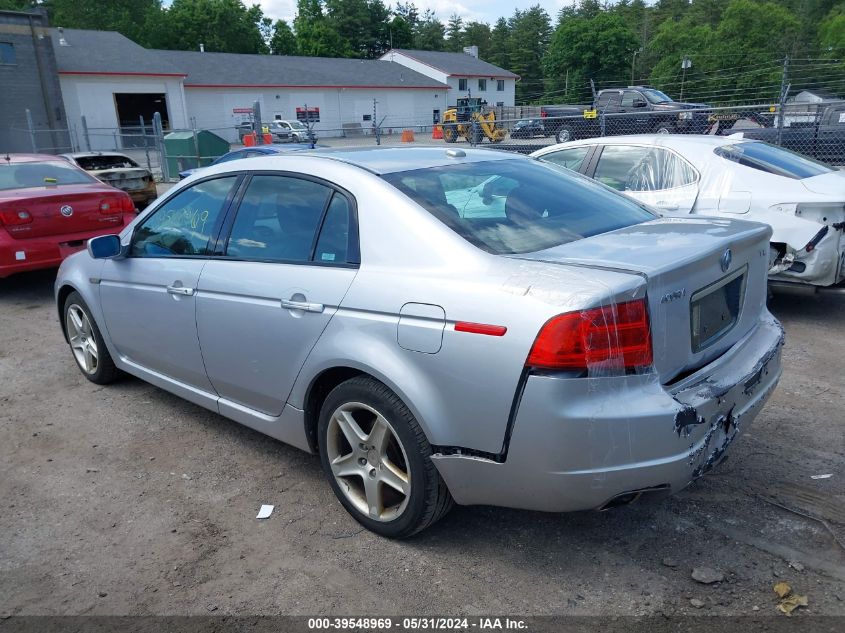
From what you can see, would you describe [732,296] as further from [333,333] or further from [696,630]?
[333,333]

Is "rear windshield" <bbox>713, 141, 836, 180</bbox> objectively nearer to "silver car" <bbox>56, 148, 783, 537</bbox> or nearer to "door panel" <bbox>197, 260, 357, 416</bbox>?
"silver car" <bbox>56, 148, 783, 537</bbox>

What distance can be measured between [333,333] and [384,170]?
0.83 m

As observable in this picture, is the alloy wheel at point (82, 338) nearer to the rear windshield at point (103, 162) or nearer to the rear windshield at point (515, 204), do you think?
the rear windshield at point (515, 204)

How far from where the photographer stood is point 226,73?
48.1m

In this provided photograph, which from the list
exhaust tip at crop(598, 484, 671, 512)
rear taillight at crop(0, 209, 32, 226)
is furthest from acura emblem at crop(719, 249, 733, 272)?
rear taillight at crop(0, 209, 32, 226)

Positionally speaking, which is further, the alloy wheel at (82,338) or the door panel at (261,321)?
the alloy wheel at (82,338)

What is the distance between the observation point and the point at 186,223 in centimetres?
396

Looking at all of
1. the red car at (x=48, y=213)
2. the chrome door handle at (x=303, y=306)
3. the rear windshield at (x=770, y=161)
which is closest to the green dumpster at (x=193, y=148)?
the red car at (x=48, y=213)

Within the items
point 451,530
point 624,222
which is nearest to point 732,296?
point 624,222

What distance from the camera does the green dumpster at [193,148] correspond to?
19.0 meters

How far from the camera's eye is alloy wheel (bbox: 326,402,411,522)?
114 inches

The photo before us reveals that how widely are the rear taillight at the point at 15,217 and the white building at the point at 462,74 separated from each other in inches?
2142

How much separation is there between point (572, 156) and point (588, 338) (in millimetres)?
4928

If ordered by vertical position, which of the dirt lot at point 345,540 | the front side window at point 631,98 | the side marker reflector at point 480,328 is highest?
the front side window at point 631,98
